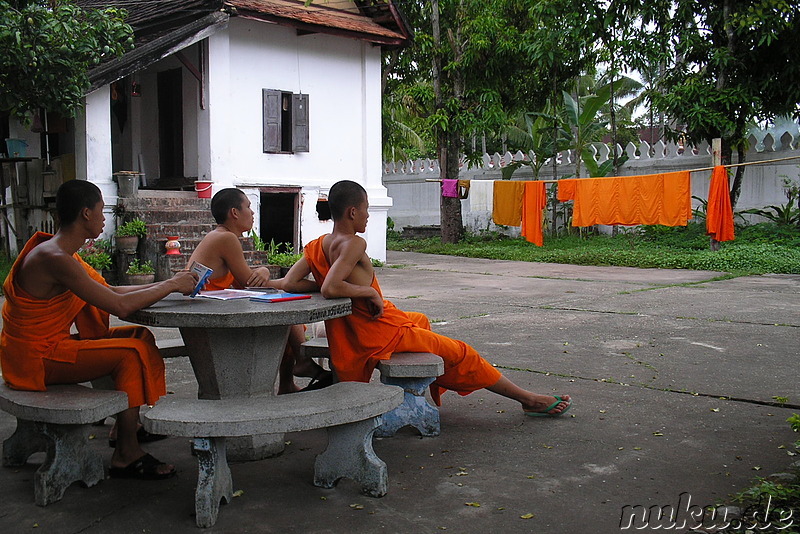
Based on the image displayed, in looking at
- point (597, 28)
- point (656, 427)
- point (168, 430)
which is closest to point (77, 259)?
point (168, 430)

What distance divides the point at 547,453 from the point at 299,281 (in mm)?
1576

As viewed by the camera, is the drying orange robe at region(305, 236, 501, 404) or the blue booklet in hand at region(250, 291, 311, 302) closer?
the blue booklet in hand at region(250, 291, 311, 302)

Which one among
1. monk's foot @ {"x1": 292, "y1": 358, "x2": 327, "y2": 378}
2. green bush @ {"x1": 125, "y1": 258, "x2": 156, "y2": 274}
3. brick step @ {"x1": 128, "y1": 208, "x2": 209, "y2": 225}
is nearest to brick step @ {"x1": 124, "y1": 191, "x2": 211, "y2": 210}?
brick step @ {"x1": 128, "y1": 208, "x2": 209, "y2": 225}

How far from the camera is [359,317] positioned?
13.4ft

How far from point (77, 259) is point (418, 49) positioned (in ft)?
47.9

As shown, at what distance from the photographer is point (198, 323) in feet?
10.9

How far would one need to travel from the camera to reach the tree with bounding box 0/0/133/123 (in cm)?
713

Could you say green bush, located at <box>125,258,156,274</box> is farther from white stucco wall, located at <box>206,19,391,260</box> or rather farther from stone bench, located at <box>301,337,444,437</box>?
stone bench, located at <box>301,337,444,437</box>

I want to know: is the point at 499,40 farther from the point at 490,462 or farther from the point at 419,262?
the point at 490,462

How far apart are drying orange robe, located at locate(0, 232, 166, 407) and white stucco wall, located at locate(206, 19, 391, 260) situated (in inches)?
388

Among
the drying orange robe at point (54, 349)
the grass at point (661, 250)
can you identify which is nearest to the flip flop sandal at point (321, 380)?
the drying orange robe at point (54, 349)

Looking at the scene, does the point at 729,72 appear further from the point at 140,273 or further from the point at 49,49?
the point at 49,49

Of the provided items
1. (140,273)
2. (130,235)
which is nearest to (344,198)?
(140,273)

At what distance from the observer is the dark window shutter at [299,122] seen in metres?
14.1
